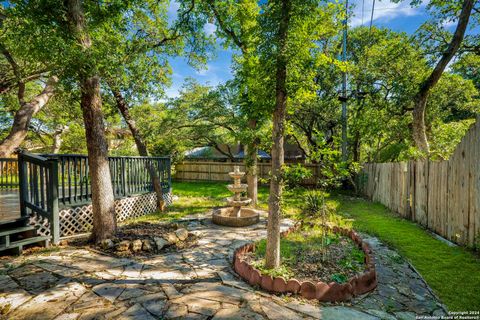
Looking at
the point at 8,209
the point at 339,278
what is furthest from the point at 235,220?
the point at 8,209

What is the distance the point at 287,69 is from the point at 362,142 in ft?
34.3

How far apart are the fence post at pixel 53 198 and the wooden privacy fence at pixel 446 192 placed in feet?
23.5

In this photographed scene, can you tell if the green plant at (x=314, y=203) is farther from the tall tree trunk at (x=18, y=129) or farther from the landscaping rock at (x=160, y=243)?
the tall tree trunk at (x=18, y=129)

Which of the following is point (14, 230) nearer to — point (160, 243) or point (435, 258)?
point (160, 243)

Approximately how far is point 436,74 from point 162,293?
803 cm

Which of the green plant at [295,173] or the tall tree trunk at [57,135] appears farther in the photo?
the tall tree trunk at [57,135]

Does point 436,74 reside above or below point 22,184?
above

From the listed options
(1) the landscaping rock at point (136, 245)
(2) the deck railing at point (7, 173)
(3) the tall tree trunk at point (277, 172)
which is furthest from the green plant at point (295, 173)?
(2) the deck railing at point (7, 173)

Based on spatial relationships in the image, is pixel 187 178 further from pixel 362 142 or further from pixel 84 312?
pixel 84 312

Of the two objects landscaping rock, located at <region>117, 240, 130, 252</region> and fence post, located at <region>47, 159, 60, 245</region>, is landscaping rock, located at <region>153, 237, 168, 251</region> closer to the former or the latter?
landscaping rock, located at <region>117, 240, 130, 252</region>

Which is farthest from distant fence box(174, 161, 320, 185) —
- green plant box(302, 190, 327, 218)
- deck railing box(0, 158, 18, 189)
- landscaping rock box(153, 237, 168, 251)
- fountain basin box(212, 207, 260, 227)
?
green plant box(302, 190, 327, 218)

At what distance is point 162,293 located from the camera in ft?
9.09

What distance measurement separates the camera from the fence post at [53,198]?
4.35 metres

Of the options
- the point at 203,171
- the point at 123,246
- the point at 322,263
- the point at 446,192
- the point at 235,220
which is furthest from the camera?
the point at 203,171
